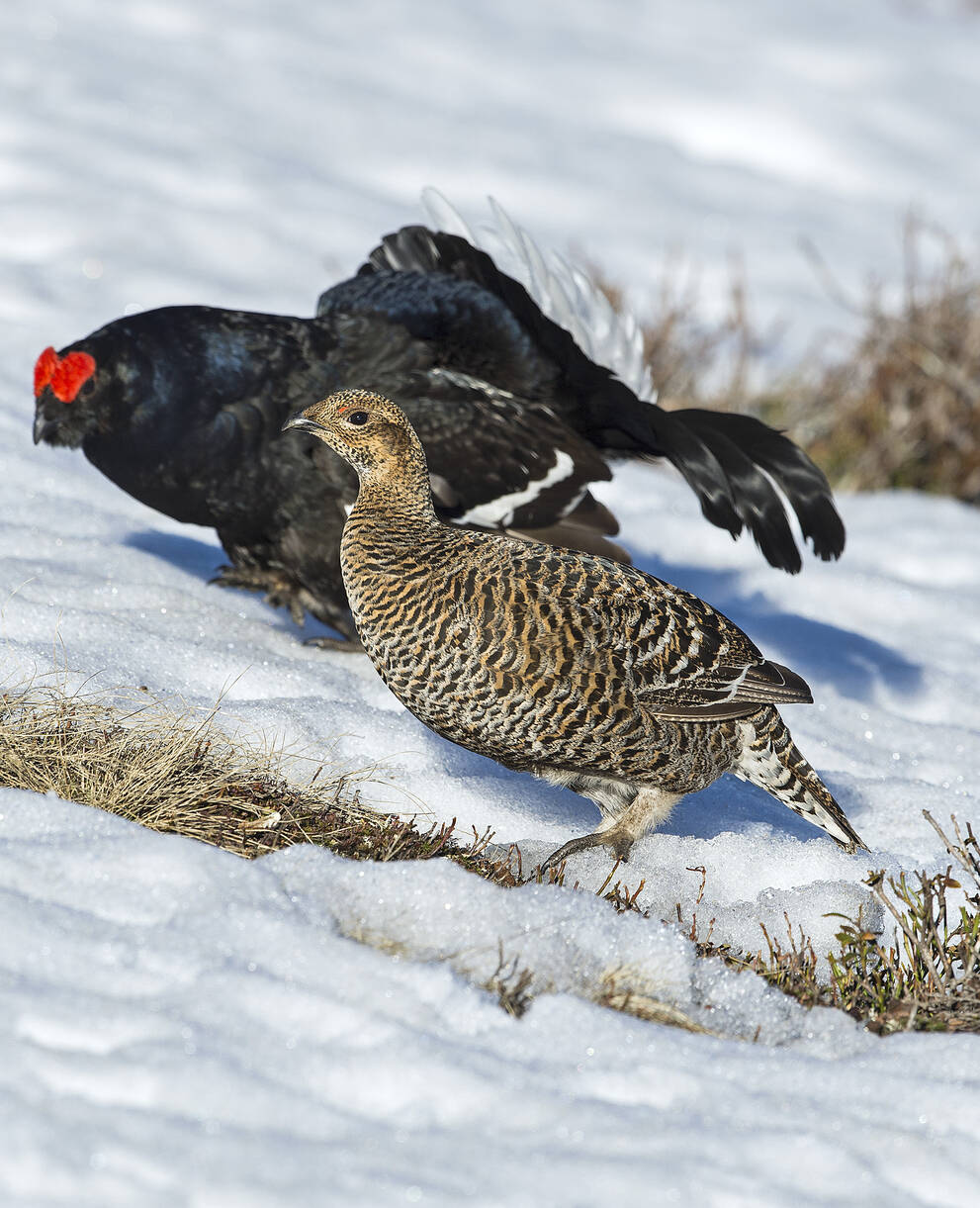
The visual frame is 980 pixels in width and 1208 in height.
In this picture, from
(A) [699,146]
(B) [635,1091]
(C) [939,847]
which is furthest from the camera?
(A) [699,146]

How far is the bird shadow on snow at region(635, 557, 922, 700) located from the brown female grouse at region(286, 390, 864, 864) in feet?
6.95

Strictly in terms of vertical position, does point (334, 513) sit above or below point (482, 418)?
below

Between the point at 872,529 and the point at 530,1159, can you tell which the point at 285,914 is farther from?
the point at 872,529

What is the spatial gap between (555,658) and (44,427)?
8.67 feet

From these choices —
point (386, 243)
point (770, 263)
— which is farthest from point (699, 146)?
point (386, 243)

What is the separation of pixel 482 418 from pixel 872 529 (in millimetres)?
3544

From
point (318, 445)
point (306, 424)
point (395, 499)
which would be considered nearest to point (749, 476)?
point (318, 445)

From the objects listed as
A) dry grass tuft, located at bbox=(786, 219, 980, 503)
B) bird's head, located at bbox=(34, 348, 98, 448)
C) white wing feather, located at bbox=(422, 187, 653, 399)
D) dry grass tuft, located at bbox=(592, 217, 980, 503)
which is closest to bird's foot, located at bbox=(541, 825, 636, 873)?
bird's head, located at bbox=(34, 348, 98, 448)

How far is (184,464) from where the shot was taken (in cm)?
533

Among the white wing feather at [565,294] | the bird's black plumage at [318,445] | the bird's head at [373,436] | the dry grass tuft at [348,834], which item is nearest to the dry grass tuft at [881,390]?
the white wing feather at [565,294]

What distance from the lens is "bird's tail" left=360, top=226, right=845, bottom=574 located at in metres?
5.38

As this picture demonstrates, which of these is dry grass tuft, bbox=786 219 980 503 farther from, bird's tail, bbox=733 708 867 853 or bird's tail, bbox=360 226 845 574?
bird's tail, bbox=733 708 867 853

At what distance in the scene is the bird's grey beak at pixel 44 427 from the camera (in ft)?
17.6

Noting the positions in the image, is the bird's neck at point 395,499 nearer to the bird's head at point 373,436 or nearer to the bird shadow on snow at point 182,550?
the bird's head at point 373,436
